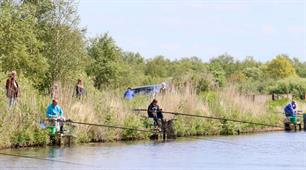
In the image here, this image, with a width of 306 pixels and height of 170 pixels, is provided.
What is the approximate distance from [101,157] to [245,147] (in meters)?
6.67

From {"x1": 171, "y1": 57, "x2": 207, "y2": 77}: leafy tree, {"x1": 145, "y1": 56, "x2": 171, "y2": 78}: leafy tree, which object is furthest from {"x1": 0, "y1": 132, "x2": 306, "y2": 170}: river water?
{"x1": 145, "y1": 56, "x2": 171, "y2": 78}: leafy tree

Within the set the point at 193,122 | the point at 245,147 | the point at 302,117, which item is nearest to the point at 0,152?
the point at 245,147

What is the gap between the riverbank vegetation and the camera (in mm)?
29188

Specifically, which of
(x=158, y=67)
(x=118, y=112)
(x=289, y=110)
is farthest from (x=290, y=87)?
(x=158, y=67)

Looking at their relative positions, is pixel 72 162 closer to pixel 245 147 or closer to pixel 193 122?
pixel 245 147

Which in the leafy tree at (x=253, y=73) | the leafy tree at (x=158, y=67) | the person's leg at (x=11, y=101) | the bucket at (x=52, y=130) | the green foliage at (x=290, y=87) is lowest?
the bucket at (x=52, y=130)

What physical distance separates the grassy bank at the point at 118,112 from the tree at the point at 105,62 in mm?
18986

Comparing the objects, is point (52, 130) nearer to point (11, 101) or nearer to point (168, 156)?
point (11, 101)

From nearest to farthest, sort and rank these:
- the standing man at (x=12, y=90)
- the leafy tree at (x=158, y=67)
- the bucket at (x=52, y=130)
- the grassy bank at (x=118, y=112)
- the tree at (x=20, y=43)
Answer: the grassy bank at (x=118, y=112)
the standing man at (x=12, y=90)
the bucket at (x=52, y=130)
the tree at (x=20, y=43)
the leafy tree at (x=158, y=67)

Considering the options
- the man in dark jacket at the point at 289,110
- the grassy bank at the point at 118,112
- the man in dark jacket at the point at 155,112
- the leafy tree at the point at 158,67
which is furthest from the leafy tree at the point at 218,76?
the leafy tree at the point at 158,67

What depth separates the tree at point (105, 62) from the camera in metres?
60.9

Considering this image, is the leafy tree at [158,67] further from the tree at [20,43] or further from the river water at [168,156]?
the river water at [168,156]

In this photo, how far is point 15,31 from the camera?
43.4 m

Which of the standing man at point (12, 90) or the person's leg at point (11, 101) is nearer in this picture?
the person's leg at point (11, 101)
